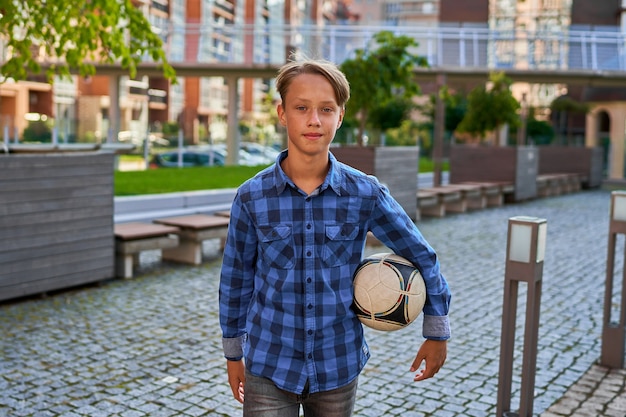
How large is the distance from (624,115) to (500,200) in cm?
2214

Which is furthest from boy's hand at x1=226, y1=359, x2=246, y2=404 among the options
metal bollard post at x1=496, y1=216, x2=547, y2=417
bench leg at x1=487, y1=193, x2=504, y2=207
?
bench leg at x1=487, y1=193, x2=504, y2=207

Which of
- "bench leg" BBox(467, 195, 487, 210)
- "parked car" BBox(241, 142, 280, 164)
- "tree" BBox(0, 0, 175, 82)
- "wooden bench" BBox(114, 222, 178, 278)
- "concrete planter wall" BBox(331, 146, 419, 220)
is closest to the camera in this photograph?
"tree" BBox(0, 0, 175, 82)

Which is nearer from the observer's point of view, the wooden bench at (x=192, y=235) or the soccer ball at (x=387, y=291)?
the soccer ball at (x=387, y=291)

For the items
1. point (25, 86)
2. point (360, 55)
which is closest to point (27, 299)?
point (360, 55)

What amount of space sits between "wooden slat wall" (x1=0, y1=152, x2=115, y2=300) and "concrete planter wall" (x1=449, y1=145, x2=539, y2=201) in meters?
14.0

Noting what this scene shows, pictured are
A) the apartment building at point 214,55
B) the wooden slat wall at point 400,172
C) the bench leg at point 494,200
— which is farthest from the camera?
the apartment building at point 214,55

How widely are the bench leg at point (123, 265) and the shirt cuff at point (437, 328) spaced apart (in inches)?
259

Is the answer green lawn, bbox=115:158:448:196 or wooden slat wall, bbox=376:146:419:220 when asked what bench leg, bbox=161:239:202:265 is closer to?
wooden slat wall, bbox=376:146:419:220

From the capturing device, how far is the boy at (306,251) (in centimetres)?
250

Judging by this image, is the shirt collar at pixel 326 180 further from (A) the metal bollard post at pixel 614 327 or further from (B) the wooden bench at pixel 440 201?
(B) the wooden bench at pixel 440 201

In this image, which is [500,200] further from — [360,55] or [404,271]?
[404,271]

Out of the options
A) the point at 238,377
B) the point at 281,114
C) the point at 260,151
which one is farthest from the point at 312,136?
the point at 260,151

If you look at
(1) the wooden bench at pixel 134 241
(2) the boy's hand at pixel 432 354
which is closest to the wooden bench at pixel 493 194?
(1) the wooden bench at pixel 134 241

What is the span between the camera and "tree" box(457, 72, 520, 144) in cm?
2238
